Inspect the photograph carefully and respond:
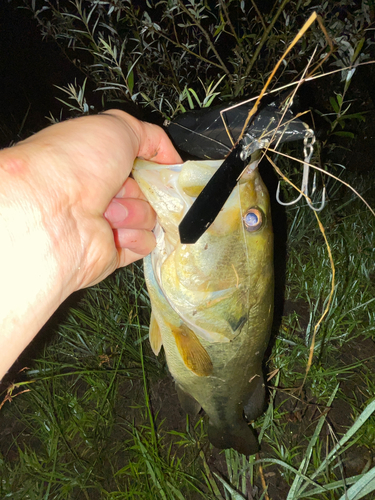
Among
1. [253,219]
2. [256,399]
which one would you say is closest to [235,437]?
[256,399]

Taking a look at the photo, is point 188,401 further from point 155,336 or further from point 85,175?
point 85,175

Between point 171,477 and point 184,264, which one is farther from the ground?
point 184,264

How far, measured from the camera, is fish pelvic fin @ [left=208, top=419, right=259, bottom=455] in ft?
6.56

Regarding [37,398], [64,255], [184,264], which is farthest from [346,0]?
[37,398]

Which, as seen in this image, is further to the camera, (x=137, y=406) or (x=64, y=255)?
(x=137, y=406)

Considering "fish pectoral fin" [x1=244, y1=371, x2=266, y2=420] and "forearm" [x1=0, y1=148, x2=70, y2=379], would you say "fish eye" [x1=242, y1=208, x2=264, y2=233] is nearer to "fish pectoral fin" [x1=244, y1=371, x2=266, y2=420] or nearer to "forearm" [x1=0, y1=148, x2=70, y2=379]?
"forearm" [x1=0, y1=148, x2=70, y2=379]

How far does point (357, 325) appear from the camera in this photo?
119 inches

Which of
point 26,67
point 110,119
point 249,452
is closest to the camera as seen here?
point 110,119

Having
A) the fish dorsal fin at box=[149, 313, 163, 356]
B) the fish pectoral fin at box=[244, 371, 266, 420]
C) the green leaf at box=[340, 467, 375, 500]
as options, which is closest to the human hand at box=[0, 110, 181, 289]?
the fish dorsal fin at box=[149, 313, 163, 356]

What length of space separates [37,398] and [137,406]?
83 cm

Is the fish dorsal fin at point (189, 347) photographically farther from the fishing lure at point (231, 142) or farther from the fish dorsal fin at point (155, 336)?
the fishing lure at point (231, 142)

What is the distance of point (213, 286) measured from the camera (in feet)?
4.89

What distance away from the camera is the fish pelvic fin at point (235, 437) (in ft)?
6.56

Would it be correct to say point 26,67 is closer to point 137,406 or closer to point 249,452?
point 137,406
